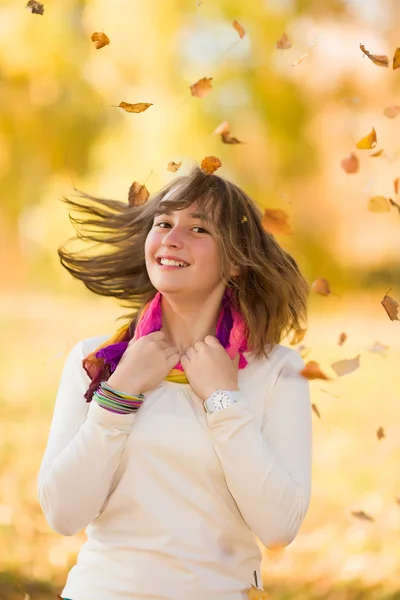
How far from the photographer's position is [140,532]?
6.15ft

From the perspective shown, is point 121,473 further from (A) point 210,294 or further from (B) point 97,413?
(A) point 210,294

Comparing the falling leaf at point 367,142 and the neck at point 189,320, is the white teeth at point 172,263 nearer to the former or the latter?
the neck at point 189,320

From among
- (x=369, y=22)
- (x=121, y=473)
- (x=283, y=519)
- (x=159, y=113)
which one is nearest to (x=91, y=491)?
(x=121, y=473)

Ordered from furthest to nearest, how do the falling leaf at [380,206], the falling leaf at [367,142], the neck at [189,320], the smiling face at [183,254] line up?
the falling leaf at [380,206] → the falling leaf at [367,142] → the neck at [189,320] → the smiling face at [183,254]

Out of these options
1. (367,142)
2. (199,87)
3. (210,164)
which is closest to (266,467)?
(210,164)

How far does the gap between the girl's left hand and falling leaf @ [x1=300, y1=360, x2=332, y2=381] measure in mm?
152

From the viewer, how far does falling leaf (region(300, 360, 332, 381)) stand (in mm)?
1919

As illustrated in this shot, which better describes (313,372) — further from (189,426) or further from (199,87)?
(199,87)

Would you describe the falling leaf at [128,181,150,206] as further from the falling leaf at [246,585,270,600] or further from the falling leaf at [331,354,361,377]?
the falling leaf at [246,585,270,600]

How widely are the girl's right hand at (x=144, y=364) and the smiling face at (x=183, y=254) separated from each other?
12 cm

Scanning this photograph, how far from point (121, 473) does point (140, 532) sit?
13cm

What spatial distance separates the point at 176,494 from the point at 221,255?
54 cm

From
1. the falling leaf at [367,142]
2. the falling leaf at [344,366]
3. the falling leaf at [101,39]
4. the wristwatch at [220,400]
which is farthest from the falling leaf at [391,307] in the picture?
the falling leaf at [101,39]

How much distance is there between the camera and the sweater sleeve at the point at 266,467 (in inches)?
71.7
